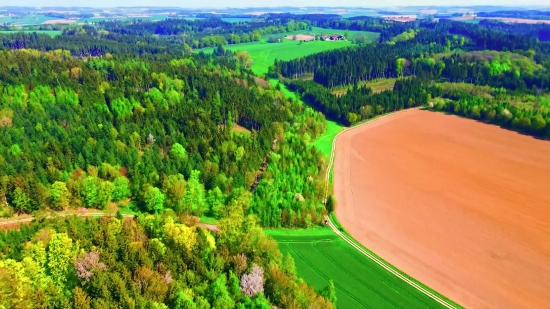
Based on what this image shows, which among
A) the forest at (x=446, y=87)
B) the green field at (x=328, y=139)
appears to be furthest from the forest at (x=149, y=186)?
the forest at (x=446, y=87)

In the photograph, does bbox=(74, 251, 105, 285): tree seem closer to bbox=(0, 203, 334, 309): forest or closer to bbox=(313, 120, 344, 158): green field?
bbox=(0, 203, 334, 309): forest

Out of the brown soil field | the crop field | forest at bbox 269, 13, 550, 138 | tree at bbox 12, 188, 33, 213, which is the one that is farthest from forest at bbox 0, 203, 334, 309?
forest at bbox 269, 13, 550, 138

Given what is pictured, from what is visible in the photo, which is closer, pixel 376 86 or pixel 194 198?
pixel 194 198

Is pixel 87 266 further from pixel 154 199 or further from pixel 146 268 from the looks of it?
pixel 154 199

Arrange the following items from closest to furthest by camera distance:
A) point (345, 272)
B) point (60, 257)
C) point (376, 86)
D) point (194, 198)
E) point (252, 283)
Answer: point (252, 283)
point (60, 257)
point (345, 272)
point (194, 198)
point (376, 86)

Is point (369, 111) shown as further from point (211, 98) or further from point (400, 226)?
point (400, 226)

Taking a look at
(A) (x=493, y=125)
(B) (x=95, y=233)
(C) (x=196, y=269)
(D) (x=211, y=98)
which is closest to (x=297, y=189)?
(C) (x=196, y=269)

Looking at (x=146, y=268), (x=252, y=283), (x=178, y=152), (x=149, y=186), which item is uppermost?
(x=178, y=152)

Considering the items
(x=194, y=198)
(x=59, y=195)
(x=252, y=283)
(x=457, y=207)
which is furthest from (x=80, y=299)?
(x=457, y=207)
